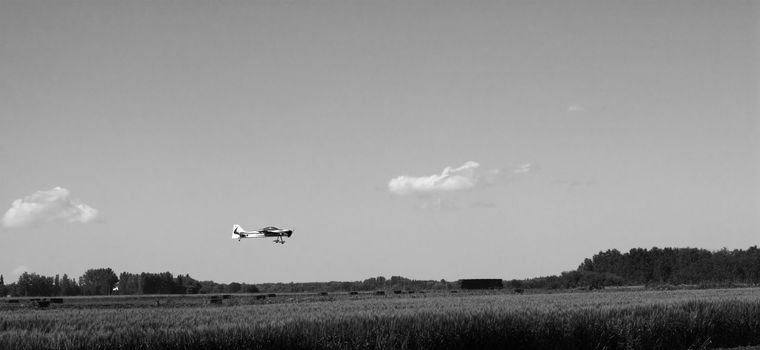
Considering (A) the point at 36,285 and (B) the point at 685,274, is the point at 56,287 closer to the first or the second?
(A) the point at 36,285

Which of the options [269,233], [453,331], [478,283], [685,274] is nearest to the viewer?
[453,331]

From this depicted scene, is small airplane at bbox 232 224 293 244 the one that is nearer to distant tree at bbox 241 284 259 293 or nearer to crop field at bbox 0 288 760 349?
crop field at bbox 0 288 760 349

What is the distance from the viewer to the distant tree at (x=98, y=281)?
154625mm

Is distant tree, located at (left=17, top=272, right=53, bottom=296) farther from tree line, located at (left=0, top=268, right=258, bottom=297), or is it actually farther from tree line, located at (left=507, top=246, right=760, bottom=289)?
tree line, located at (left=507, top=246, right=760, bottom=289)

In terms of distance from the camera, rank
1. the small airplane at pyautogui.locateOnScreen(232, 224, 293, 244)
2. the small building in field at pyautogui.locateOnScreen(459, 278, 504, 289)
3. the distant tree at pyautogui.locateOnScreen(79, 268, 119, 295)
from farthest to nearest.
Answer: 1. the distant tree at pyautogui.locateOnScreen(79, 268, 119, 295)
2. the small building in field at pyautogui.locateOnScreen(459, 278, 504, 289)
3. the small airplane at pyautogui.locateOnScreen(232, 224, 293, 244)

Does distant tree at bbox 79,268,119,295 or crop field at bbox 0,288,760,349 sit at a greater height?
distant tree at bbox 79,268,119,295

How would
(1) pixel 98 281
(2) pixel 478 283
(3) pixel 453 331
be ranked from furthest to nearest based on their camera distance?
(1) pixel 98 281
(2) pixel 478 283
(3) pixel 453 331

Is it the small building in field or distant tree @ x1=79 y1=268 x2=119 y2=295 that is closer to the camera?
the small building in field

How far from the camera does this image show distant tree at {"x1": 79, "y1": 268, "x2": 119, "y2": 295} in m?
155

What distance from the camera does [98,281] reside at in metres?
159

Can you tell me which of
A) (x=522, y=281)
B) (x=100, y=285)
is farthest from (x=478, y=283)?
(x=100, y=285)

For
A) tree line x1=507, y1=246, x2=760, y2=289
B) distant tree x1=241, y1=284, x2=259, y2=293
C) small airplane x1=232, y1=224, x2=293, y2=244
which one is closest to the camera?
small airplane x1=232, y1=224, x2=293, y2=244

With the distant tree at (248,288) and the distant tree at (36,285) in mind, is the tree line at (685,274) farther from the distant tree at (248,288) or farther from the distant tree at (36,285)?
the distant tree at (36,285)

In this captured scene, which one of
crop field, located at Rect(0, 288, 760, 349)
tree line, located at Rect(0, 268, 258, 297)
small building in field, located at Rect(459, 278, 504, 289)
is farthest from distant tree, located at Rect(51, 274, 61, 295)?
crop field, located at Rect(0, 288, 760, 349)
